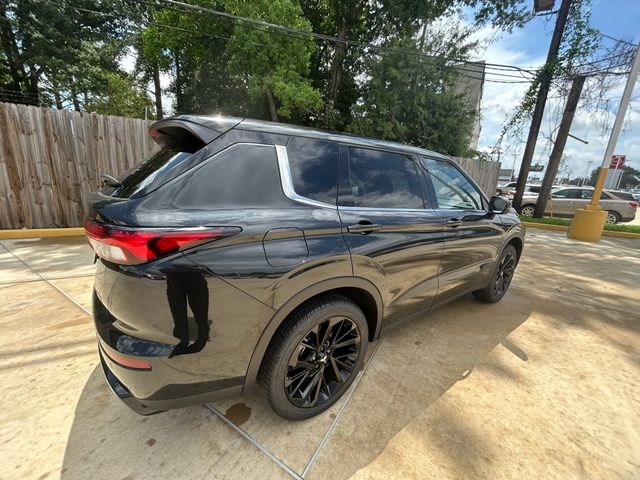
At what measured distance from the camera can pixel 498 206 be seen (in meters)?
3.28

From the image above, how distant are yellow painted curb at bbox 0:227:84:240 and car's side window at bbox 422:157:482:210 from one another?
6.18 meters

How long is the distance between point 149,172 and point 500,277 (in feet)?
12.7

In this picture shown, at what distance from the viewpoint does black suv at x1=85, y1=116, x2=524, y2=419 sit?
1326mm

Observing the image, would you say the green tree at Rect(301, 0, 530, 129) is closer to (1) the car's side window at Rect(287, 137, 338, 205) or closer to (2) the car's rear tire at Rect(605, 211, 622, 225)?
(2) the car's rear tire at Rect(605, 211, 622, 225)

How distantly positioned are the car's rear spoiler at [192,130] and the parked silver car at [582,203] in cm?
1411

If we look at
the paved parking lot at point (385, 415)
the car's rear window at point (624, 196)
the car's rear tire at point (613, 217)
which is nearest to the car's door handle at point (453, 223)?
the paved parking lot at point (385, 415)

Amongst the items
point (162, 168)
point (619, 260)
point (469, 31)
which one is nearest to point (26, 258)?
point (162, 168)

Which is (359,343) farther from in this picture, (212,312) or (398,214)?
(212,312)

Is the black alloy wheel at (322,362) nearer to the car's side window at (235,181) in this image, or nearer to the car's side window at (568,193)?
the car's side window at (235,181)

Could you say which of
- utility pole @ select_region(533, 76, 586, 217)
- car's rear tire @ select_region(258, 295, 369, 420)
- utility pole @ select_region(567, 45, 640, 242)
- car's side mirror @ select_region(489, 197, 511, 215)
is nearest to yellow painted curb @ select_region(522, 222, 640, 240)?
utility pole @ select_region(567, 45, 640, 242)

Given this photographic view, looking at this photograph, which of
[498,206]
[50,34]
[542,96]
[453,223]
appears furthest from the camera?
[50,34]

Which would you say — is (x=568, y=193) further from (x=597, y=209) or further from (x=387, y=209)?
(x=387, y=209)

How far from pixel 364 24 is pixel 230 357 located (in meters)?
16.0

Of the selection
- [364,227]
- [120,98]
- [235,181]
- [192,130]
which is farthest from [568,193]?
[120,98]
